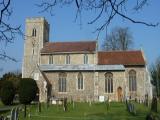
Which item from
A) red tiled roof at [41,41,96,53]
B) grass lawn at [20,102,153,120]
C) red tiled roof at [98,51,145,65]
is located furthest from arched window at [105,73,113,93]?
grass lawn at [20,102,153,120]

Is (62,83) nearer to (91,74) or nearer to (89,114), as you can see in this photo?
(91,74)

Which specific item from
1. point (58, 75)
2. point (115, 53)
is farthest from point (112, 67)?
point (58, 75)

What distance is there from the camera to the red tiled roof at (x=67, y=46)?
2222 inches

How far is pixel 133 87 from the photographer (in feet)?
170

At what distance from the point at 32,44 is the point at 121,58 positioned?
1534 centimetres

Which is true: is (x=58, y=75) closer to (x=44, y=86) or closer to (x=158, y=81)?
(x=44, y=86)

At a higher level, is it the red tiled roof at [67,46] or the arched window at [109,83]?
the red tiled roof at [67,46]

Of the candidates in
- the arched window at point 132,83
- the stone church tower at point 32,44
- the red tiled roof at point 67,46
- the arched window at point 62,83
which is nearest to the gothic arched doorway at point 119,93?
the arched window at point 132,83

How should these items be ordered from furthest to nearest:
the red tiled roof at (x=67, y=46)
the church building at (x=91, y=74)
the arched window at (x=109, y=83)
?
the red tiled roof at (x=67, y=46)
the arched window at (x=109, y=83)
the church building at (x=91, y=74)

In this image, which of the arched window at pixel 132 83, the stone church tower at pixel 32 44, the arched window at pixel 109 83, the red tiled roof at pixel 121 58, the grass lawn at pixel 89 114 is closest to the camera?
the grass lawn at pixel 89 114

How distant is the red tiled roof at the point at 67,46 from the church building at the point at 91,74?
0.53 ft

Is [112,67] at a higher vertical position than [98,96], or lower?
higher

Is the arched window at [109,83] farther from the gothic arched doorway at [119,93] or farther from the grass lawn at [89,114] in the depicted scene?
the grass lawn at [89,114]

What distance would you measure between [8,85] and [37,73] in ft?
35.8
